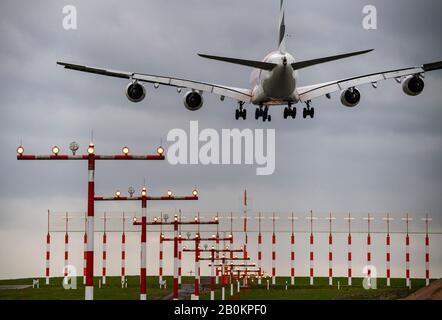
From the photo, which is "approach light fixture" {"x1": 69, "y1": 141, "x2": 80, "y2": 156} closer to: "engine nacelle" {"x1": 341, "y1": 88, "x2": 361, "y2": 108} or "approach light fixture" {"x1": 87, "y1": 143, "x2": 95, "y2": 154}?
"approach light fixture" {"x1": 87, "y1": 143, "x2": 95, "y2": 154}

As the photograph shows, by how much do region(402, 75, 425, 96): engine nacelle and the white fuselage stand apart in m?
9.89

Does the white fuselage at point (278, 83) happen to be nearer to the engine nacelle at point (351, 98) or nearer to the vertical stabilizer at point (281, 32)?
the engine nacelle at point (351, 98)

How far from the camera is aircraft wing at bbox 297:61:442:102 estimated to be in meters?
90.6

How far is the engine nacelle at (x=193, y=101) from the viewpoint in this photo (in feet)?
296

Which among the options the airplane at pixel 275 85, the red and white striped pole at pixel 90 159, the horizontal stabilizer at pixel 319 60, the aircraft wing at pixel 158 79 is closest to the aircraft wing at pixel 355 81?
the airplane at pixel 275 85

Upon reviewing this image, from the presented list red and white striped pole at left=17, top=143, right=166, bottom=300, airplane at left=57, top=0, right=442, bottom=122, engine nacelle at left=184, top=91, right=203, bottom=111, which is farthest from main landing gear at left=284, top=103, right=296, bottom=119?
red and white striped pole at left=17, top=143, right=166, bottom=300

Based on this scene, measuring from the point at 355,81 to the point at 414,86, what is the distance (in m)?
6.78

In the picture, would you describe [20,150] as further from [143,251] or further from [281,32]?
[281,32]

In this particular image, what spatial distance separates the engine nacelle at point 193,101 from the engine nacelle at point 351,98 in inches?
510

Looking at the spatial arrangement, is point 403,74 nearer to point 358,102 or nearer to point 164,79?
point 358,102
